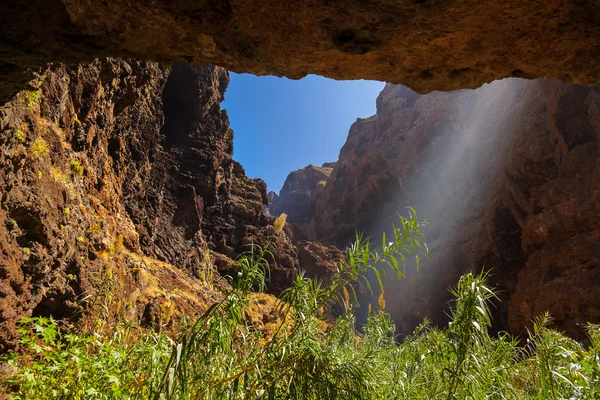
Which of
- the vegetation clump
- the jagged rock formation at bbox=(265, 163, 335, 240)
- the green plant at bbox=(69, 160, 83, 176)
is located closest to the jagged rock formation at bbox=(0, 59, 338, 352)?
the green plant at bbox=(69, 160, 83, 176)

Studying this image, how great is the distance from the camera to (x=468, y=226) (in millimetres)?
25812

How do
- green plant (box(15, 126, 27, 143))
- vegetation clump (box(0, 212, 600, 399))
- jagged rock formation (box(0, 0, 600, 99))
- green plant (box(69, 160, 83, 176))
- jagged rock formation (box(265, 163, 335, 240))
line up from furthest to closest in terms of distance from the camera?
jagged rock formation (box(265, 163, 335, 240))
green plant (box(69, 160, 83, 176))
green plant (box(15, 126, 27, 143))
jagged rock formation (box(0, 0, 600, 99))
vegetation clump (box(0, 212, 600, 399))

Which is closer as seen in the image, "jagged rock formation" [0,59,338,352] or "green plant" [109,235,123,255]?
"jagged rock formation" [0,59,338,352]

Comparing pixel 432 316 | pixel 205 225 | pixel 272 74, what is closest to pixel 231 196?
pixel 205 225

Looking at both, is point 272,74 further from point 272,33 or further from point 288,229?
point 288,229

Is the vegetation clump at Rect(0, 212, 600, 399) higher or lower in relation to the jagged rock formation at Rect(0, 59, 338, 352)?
lower

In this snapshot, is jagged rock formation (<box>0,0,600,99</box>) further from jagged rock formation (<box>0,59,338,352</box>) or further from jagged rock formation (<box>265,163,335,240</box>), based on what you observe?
jagged rock formation (<box>265,163,335,240</box>)

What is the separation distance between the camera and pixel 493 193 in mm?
21500

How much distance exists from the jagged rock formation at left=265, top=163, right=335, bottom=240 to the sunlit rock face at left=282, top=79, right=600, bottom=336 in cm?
693

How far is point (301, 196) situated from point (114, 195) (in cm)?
5630

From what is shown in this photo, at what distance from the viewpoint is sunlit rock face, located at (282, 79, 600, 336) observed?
1262cm

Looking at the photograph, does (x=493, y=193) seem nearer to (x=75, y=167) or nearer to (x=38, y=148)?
(x=75, y=167)

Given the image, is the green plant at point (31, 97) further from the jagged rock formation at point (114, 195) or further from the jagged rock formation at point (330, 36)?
the jagged rock formation at point (330, 36)

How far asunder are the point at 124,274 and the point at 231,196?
55.8ft
